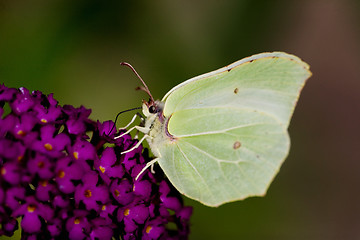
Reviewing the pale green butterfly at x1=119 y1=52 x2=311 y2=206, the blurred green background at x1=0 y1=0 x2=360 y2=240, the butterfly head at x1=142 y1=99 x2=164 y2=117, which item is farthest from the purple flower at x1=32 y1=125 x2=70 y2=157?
the blurred green background at x1=0 y1=0 x2=360 y2=240

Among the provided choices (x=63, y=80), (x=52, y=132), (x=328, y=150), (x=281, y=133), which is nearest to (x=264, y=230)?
(x=328, y=150)

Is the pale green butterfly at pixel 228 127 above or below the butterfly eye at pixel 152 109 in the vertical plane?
below

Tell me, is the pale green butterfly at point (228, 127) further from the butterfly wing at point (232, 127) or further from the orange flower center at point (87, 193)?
the orange flower center at point (87, 193)

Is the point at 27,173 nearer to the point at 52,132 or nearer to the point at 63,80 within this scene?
the point at 52,132

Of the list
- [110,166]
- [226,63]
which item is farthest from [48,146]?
[226,63]

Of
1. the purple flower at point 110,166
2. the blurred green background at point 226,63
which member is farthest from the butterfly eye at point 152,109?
the blurred green background at point 226,63

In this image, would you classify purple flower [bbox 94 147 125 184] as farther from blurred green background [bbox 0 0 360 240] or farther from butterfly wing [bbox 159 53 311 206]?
blurred green background [bbox 0 0 360 240]

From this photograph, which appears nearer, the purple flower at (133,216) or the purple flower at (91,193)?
the purple flower at (91,193)

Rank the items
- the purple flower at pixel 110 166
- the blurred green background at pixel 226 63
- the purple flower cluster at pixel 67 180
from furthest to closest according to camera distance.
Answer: the blurred green background at pixel 226 63 < the purple flower at pixel 110 166 < the purple flower cluster at pixel 67 180
